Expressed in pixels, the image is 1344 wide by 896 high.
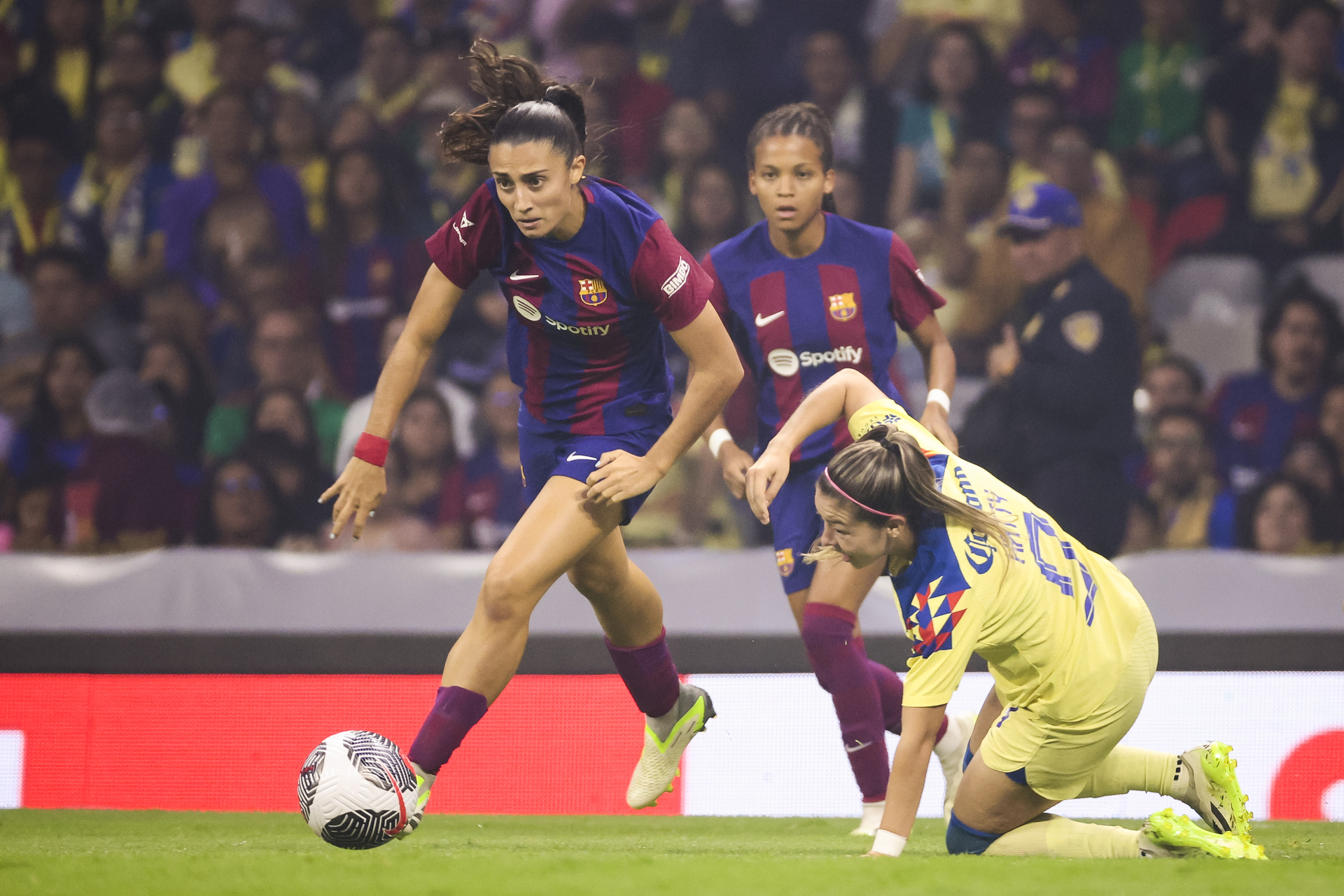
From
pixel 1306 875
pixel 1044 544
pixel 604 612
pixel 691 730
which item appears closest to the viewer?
pixel 1306 875

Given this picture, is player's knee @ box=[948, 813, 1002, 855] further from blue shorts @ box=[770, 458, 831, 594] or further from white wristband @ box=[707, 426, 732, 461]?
white wristband @ box=[707, 426, 732, 461]

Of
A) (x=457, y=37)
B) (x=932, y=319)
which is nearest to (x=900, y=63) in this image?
(x=457, y=37)

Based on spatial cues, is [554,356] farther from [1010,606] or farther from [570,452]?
[1010,606]

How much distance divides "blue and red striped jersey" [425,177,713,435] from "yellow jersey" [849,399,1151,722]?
58cm

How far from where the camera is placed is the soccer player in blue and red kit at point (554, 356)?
3.10 meters

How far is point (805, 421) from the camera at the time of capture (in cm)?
337

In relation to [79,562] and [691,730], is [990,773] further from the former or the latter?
[79,562]

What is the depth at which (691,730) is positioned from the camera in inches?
157

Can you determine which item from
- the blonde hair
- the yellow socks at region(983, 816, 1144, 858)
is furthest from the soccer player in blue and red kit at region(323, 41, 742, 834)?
the yellow socks at region(983, 816, 1144, 858)

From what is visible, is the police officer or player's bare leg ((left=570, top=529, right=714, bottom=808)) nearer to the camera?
player's bare leg ((left=570, top=529, right=714, bottom=808))

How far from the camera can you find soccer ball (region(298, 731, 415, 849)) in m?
2.86

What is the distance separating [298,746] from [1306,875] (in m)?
3.28

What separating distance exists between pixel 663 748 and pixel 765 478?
111 cm

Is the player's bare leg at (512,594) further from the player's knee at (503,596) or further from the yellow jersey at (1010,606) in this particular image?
the yellow jersey at (1010,606)
